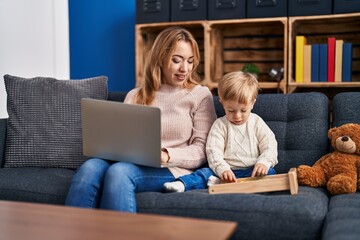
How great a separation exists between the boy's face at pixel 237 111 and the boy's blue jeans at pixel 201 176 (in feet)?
0.60

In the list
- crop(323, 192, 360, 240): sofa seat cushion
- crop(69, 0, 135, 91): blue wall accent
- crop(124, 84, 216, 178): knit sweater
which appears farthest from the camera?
crop(69, 0, 135, 91): blue wall accent

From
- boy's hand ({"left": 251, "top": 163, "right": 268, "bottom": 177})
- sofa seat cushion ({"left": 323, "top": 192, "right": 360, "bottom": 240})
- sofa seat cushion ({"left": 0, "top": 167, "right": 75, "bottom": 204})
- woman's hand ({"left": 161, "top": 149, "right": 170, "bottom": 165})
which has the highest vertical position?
woman's hand ({"left": 161, "top": 149, "right": 170, "bottom": 165})

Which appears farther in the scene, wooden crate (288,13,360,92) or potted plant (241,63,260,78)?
potted plant (241,63,260,78)

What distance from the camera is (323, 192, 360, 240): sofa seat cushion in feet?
4.00

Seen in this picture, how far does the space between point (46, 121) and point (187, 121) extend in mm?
664

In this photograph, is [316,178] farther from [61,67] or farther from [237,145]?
[61,67]

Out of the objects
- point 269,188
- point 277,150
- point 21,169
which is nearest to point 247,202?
point 269,188

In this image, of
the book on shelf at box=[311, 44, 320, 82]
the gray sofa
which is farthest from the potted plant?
the gray sofa

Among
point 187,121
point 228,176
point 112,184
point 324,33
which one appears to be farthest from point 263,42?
point 112,184

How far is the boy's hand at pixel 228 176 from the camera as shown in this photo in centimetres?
163

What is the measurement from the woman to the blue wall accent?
176 cm

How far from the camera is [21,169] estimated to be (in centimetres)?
200

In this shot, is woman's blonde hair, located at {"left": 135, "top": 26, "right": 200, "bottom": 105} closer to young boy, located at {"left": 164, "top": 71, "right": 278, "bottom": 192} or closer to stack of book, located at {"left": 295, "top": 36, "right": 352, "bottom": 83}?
young boy, located at {"left": 164, "top": 71, "right": 278, "bottom": 192}

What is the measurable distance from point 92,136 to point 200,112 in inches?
17.3
